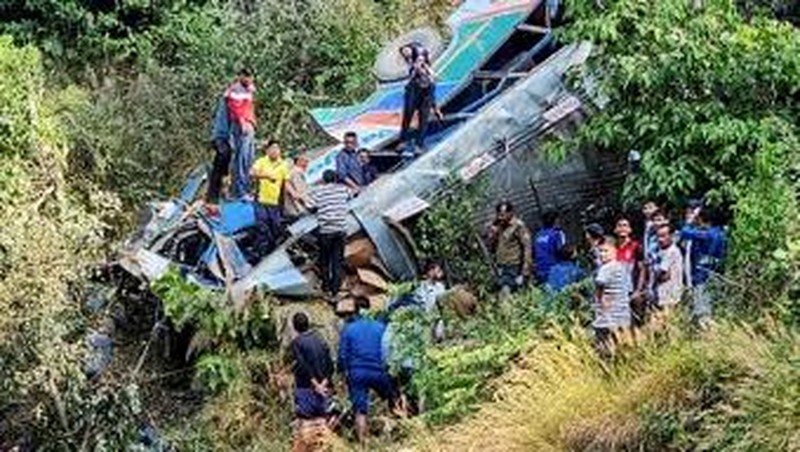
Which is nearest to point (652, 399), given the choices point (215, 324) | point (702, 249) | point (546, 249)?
point (702, 249)

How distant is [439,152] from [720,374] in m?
6.73

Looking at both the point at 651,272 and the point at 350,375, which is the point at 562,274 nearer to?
the point at 651,272

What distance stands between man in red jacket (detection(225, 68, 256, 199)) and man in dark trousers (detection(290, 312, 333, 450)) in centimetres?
468

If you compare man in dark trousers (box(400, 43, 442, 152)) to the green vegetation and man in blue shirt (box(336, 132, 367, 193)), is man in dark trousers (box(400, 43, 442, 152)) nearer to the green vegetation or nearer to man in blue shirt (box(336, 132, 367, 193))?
man in blue shirt (box(336, 132, 367, 193))

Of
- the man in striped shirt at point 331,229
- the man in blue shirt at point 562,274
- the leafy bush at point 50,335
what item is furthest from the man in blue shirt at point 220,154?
the man in blue shirt at point 562,274

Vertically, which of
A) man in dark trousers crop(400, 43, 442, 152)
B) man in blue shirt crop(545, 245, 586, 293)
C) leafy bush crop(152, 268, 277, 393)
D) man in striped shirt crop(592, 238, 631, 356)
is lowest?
leafy bush crop(152, 268, 277, 393)

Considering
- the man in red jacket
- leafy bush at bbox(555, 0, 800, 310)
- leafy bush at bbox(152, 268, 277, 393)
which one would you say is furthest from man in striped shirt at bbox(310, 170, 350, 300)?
→ leafy bush at bbox(555, 0, 800, 310)

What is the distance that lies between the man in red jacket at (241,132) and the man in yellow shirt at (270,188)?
86cm

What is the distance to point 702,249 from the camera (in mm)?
13398

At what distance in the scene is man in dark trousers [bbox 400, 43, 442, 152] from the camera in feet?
56.5

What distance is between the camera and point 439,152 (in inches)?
671

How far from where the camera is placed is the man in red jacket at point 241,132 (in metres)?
17.7

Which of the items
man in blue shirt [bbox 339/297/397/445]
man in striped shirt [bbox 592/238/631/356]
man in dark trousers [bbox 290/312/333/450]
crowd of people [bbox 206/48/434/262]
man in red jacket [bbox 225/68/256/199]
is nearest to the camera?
man in striped shirt [bbox 592/238/631/356]

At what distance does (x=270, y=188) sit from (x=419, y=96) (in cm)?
210
